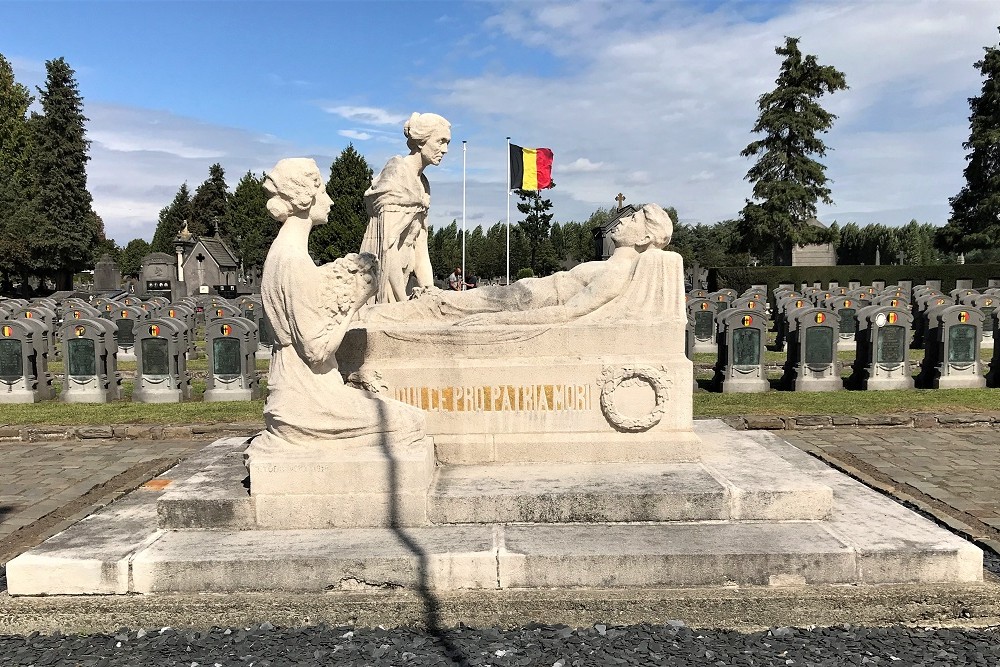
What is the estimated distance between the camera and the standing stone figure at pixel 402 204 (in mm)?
6312

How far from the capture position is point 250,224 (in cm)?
→ 5762

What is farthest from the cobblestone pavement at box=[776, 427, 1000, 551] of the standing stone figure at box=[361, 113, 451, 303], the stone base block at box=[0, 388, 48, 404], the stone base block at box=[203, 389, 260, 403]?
the stone base block at box=[0, 388, 48, 404]

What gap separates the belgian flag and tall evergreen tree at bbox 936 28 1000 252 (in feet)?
92.7

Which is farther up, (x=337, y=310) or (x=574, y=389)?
(x=337, y=310)

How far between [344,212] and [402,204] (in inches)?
1474

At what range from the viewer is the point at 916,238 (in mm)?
64750

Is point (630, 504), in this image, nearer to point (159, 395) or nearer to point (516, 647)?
point (516, 647)

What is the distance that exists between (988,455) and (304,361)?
7.24 metres

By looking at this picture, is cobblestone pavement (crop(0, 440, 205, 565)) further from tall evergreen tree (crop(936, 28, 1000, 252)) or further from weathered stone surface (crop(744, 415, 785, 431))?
tall evergreen tree (crop(936, 28, 1000, 252))

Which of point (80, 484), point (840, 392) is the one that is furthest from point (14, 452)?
point (840, 392)

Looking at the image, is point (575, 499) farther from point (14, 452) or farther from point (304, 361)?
point (14, 452)

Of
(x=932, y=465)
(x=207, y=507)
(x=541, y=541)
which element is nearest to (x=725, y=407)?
(x=932, y=465)

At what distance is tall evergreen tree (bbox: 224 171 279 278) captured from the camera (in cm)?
5308

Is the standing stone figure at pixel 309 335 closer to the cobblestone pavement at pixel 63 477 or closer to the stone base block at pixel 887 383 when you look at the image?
the cobblestone pavement at pixel 63 477
